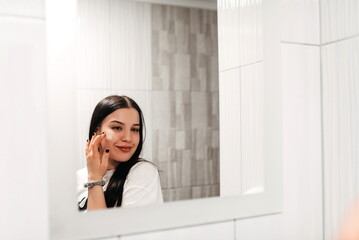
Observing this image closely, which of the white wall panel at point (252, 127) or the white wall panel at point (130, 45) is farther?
the white wall panel at point (252, 127)

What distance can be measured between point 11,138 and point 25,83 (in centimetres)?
11

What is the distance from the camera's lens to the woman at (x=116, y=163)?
2.68ft

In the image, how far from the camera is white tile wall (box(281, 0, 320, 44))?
3.47 feet

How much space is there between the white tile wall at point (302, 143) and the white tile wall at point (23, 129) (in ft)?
2.00

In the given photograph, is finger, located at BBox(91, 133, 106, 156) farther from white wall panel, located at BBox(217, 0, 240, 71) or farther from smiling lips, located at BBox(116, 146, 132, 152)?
white wall panel, located at BBox(217, 0, 240, 71)

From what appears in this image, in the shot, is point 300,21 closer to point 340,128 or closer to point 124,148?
point 340,128

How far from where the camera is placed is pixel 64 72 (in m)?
0.80

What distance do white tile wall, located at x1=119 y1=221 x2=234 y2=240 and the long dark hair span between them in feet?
0.31

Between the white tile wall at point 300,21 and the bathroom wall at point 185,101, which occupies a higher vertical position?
the white tile wall at point 300,21

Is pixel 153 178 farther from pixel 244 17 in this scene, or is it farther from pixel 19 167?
pixel 244 17

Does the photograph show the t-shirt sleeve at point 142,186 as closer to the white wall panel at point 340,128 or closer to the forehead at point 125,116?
the forehead at point 125,116

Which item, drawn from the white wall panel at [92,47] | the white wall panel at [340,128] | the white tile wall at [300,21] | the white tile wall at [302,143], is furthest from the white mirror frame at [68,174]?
the white tile wall at [300,21]

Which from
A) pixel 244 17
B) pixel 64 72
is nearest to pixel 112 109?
pixel 64 72

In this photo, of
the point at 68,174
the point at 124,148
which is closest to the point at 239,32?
the point at 124,148
